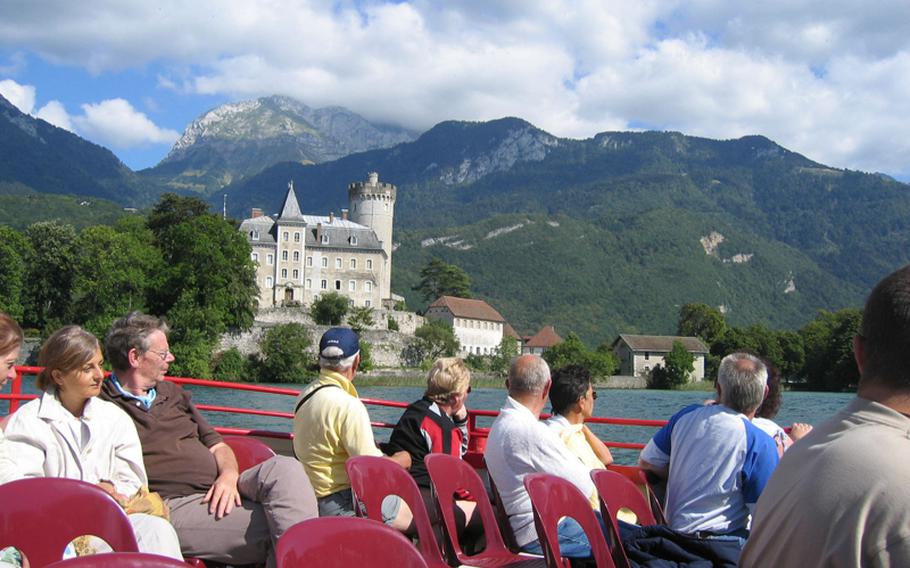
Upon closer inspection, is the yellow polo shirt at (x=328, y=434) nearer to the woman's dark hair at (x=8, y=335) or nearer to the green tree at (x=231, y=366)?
the woman's dark hair at (x=8, y=335)

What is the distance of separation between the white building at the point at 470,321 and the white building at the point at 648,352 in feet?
44.9

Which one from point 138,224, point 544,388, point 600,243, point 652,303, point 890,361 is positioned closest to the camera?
point 890,361

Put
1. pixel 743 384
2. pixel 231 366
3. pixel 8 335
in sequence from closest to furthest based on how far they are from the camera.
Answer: pixel 8 335
pixel 743 384
pixel 231 366

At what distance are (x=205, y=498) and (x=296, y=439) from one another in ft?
2.13

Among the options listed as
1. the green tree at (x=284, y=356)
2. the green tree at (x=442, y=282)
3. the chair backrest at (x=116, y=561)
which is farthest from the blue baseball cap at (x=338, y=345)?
the green tree at (x=442, y=282)

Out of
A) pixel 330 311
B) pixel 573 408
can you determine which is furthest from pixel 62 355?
pixel 330 311

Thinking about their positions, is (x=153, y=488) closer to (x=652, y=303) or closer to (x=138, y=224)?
(x=138, y=224)

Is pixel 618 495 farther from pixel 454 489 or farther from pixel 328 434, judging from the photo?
pixel 328 434

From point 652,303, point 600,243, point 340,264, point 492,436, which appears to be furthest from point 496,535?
point 600,243

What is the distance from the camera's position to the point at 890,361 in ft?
5.66

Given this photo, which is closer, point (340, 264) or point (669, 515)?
point (669, 515)

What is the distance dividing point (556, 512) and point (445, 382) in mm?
1642

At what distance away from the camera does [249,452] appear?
14.8ft

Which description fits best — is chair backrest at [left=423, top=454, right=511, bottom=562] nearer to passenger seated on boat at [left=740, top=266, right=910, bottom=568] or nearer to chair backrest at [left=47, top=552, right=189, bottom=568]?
chair backrest at [left=47, top=552, right=189, bottom=568]
